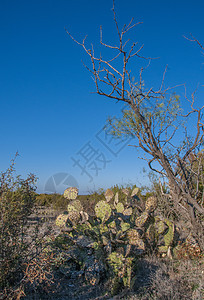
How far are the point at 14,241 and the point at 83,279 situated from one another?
144cm

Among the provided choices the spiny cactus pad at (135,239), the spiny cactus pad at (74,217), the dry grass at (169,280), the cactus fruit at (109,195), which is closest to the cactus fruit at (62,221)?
the spiny cactus pad at (74,217)

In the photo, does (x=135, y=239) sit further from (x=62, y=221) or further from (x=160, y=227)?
(x=62, y=221)

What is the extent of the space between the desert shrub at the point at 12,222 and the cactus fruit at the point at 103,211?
1.76 m

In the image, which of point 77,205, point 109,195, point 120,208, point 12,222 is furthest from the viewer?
point 109,195

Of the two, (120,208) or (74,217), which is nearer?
(74,217)

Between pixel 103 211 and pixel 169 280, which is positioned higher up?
pixel 103 211

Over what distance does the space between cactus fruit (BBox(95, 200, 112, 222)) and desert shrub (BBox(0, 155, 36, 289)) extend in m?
1.76

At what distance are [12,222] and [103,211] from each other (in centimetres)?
211

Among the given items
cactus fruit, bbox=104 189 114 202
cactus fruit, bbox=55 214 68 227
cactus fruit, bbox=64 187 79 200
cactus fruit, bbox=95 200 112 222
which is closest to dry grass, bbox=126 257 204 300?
→ cactus fruit, bbox=95 200 112 222

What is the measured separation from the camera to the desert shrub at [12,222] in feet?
10.0

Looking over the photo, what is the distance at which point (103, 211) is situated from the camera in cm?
489

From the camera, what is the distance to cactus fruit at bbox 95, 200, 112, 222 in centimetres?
478

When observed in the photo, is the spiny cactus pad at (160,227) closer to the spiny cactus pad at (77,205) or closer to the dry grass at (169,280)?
the dry grass at (169,280)

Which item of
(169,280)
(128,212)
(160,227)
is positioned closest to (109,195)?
(128,212)
